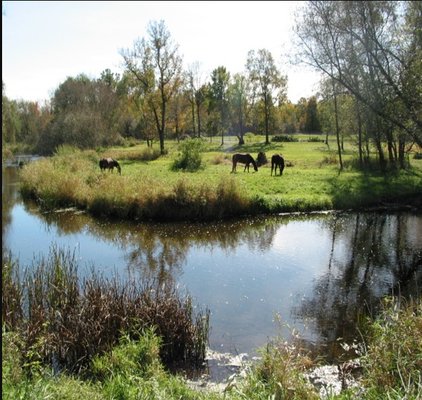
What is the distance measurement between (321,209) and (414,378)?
16.8 meters

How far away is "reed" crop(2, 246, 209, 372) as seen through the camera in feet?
24.9

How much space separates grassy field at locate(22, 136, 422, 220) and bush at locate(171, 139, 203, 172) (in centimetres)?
96

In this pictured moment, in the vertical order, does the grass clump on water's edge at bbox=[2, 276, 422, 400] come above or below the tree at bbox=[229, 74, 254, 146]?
below

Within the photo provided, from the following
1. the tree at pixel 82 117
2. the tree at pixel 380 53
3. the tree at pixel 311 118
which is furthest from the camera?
the tree at pixel 311 118

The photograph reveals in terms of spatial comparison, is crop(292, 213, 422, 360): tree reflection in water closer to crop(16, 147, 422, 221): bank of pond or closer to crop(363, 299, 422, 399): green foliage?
crop(363, 299, 422, 399): green foliage

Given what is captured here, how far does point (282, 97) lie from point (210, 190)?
43.9 m

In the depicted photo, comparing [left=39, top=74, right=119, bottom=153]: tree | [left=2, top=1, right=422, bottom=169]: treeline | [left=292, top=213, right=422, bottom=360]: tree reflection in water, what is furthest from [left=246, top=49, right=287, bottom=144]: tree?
[left=292, top=213, right=422, bottom=360]: tree reflection in water

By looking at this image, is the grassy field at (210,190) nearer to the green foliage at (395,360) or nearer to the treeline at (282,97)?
the treeline at (282,97)

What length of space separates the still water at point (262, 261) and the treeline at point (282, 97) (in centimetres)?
577

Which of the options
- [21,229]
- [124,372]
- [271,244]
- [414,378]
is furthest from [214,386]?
[21,229]

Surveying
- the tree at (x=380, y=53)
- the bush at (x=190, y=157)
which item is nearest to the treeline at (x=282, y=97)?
the tree at (x=380, y=53)

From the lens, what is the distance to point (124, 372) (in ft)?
22.3

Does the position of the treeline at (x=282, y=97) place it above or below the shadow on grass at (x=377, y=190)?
above

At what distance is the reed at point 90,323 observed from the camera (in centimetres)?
759
